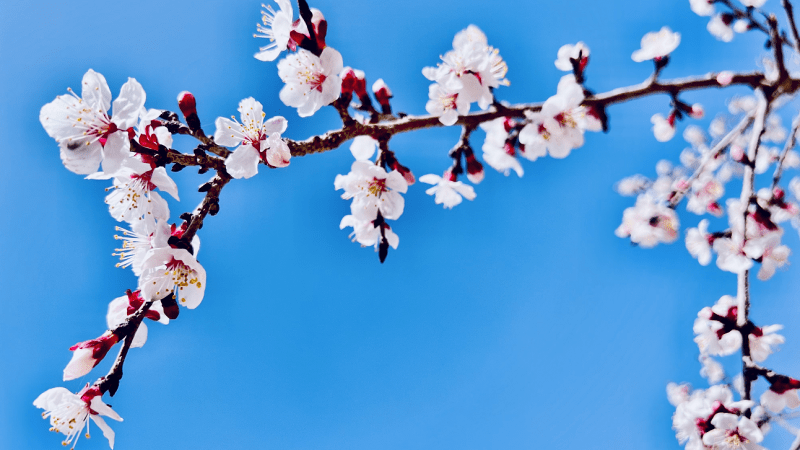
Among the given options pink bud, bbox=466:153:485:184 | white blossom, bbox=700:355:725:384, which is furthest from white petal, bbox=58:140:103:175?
white blossom, bbox=700:355:725:384

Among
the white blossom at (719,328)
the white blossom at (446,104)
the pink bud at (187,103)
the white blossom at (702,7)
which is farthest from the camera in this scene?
the white blossom at (702,7)

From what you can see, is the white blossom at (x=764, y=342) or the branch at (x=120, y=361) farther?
the white blossom at (x=764, y=342)

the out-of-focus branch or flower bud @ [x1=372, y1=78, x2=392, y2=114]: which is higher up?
the out-of-focus branch

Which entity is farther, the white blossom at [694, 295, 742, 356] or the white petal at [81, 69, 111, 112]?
the white blossom at [694, 295, 742, 356]

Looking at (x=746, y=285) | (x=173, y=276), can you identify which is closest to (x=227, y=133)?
(x=173, y=276)

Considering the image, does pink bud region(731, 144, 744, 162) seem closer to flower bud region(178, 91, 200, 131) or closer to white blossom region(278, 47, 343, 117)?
white blossom region(278, 47, 343, 117)

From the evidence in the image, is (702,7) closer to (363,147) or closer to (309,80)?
(363,147)

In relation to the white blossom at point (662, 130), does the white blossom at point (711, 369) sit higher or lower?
lower

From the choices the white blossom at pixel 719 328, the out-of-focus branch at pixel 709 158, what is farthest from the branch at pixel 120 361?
the out-of-focus branch at pixel 709 158

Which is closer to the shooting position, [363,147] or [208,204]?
[208,204]

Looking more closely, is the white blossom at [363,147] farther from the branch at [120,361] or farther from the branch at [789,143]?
the branch at [789,143]

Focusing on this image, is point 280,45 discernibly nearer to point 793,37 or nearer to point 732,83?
point 732,83

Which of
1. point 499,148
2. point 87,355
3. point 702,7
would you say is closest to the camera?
point 87,355

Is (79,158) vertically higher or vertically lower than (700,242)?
lower
